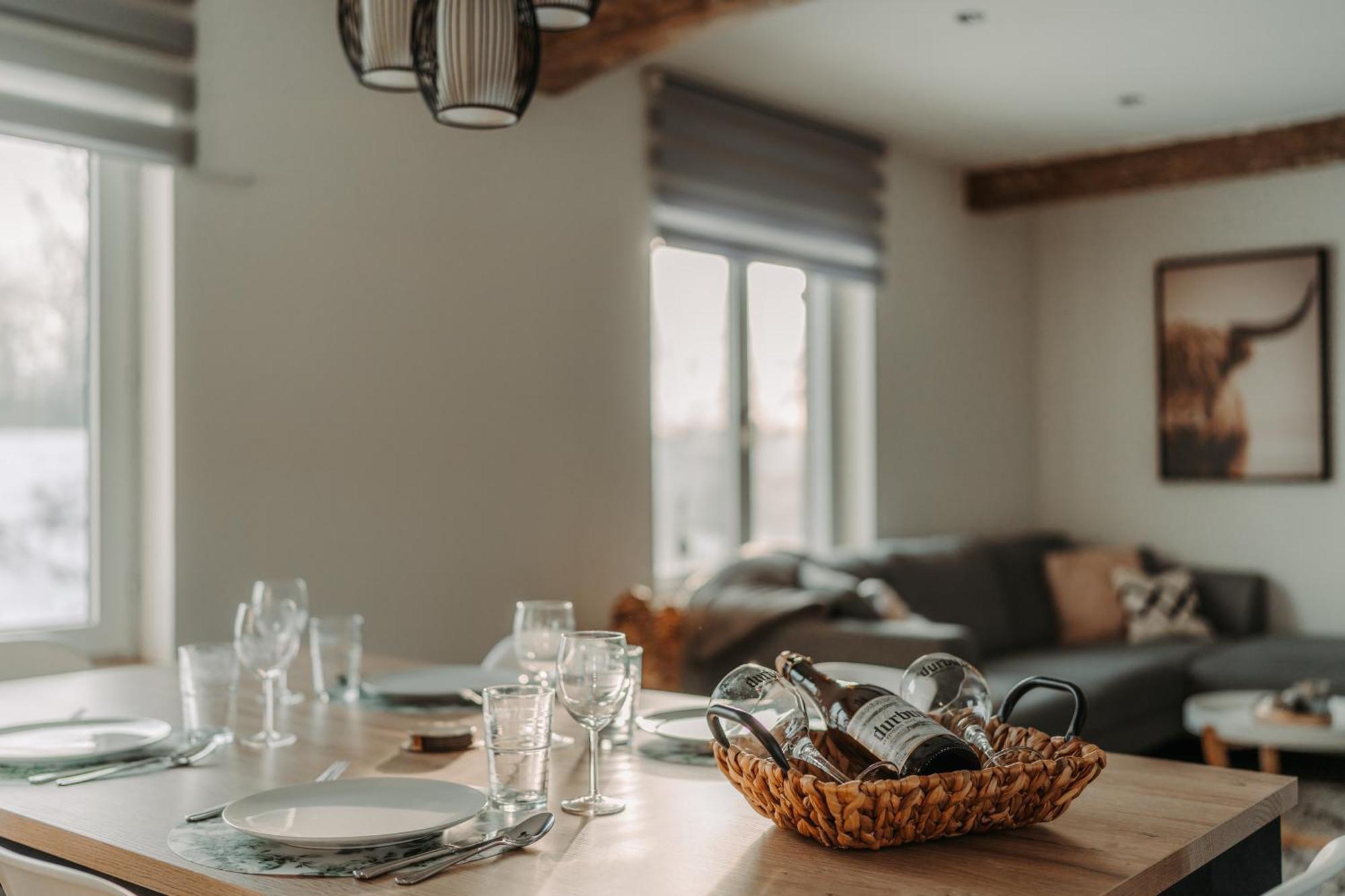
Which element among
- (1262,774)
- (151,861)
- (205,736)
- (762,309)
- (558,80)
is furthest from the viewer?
(762,309)

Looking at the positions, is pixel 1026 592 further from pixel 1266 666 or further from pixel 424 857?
pixel 424 857

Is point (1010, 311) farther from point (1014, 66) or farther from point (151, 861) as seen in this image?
point (151, 861)

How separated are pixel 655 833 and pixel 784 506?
12.8 feet

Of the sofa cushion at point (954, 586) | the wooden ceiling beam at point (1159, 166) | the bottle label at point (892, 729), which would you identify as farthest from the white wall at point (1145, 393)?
the bottle label at point (892, 729)

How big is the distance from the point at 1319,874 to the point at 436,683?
51.5 inches

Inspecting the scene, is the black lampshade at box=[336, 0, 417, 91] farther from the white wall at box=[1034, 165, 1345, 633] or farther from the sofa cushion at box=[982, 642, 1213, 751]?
the white wall at box=[1034, 165, 1345, 633]

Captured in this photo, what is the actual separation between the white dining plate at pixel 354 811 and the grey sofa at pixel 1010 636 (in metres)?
2.44

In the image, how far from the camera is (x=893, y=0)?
3.81m

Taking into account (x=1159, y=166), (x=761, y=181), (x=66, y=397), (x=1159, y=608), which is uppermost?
(x=1159, y=166)

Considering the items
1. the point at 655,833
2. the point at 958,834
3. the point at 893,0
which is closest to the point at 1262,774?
the point at 958,834

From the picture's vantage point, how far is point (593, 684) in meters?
1.36

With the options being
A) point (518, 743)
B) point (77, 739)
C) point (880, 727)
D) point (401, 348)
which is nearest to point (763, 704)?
point (880, 727)

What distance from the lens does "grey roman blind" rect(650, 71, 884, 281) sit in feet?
14.4

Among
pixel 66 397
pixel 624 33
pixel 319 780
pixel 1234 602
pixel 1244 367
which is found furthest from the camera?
pixel 1244 367
